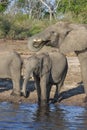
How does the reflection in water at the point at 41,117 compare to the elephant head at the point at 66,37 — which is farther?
the elephant head at the point at 66,37

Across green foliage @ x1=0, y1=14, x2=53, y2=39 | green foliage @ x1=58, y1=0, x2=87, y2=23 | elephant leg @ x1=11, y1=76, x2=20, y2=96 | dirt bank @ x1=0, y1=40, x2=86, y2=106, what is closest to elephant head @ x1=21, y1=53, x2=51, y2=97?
elephant leg @ x1=11, y1=76, x2=20, y2=96

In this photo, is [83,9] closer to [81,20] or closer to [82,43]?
[81,20]

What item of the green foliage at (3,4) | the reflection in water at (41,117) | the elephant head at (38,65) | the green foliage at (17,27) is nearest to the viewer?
the reflection in water at (41,117)

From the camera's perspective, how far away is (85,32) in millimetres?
13500

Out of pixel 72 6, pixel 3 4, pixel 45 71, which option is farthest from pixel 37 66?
pixel 72 6

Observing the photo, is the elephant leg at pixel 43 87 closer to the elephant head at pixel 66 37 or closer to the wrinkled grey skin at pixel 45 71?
the wrinkled grey skin at pixel 45 71

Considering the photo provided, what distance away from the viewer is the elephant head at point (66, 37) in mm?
13258

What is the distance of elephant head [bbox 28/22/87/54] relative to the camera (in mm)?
13258

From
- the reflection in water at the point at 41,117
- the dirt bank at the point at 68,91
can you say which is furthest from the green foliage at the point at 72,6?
the reflection in water at the point at 41,117

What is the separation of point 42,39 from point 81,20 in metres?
30.6

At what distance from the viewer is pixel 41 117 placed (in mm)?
12117

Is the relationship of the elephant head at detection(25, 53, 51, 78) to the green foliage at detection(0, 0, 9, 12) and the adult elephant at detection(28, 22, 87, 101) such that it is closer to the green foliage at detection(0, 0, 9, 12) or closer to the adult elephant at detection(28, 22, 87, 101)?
the adult elephant at detection(28, 22, 87, 101)

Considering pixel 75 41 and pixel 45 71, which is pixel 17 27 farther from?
pixel 75 41

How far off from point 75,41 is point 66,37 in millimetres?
229
